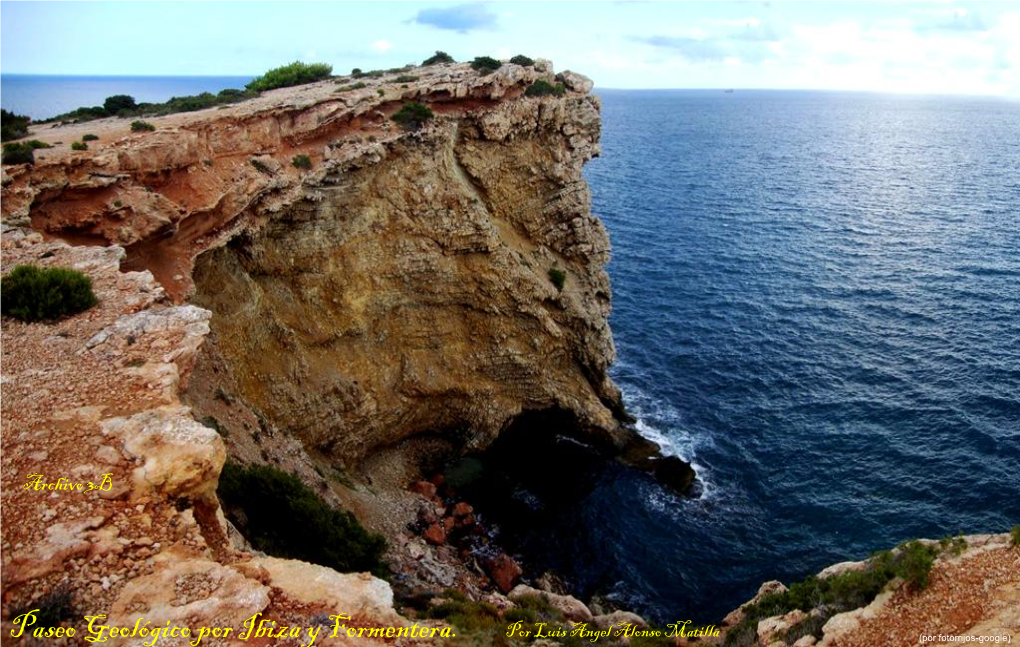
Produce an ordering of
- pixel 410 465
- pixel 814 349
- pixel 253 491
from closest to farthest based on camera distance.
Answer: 1. pixel 253 491
2. pixel 410 465
3. pixel 814 349

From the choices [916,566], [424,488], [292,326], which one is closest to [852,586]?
[916,566]

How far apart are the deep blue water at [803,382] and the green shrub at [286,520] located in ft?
54.1

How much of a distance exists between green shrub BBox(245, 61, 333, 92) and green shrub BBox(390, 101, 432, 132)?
16.7 m

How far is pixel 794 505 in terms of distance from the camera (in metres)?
42.0

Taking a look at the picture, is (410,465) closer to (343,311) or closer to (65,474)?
(343,311)

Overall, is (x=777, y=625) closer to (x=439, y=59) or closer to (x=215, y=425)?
(x=215, y=425)

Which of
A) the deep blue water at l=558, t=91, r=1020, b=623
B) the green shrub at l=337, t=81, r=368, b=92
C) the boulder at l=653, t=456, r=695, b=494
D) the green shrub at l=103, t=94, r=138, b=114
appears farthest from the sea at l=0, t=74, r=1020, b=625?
the green shrub at l=103, t=94, r=138, b=114

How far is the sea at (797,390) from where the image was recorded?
39.2 meters

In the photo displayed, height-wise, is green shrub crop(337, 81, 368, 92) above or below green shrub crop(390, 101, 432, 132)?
above

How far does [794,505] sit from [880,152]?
141 m

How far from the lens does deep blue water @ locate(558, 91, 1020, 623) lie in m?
39.3

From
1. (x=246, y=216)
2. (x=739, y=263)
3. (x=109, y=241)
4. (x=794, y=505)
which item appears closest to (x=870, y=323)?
(x=739, y=263)

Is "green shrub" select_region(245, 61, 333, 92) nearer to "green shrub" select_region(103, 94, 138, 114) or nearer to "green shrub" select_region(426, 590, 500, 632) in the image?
"green shrub" select_region(103, 94, 138, 114)

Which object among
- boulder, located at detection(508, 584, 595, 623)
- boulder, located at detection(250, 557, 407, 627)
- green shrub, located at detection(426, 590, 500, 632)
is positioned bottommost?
boulder, located at detection(508, 584, 595, 623)
